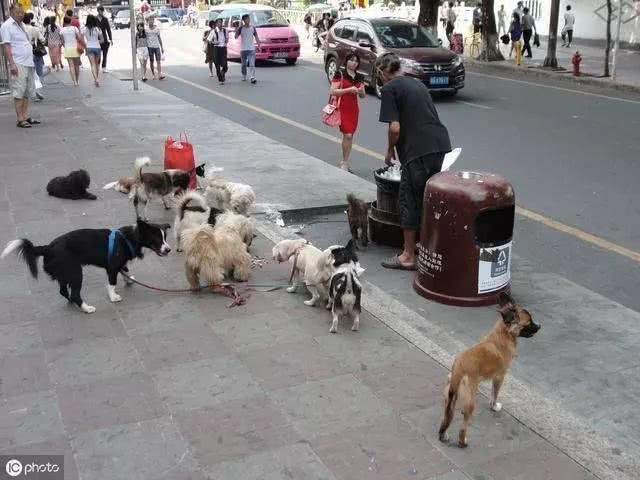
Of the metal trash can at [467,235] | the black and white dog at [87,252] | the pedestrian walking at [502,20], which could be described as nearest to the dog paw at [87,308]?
the black and white dog at [87,252]

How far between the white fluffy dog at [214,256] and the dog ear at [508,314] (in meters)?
2.53

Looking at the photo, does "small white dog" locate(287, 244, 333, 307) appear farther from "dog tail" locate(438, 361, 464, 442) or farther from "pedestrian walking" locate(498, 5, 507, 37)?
"pedestrian walking" locate(498, 5, 507, 37)

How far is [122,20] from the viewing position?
4959 cm

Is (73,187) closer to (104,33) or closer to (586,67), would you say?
(104,33)

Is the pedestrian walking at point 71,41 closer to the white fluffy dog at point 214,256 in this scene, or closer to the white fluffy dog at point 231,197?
the white fluffy dog at point 231,197

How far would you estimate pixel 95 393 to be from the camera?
425 centimetres

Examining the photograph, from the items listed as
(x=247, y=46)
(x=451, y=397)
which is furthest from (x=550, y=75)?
(x=451, y=397)

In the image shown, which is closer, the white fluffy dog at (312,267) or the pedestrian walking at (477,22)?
the white fluffy dog at (312,267)

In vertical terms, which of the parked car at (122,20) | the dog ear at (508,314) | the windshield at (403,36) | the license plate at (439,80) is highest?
the parked car at (122,20)

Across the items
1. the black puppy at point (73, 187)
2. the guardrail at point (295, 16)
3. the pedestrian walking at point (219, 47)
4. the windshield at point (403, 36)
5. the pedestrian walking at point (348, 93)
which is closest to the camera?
the black puppy at point (73, 187)

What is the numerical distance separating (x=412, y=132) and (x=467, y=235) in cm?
129

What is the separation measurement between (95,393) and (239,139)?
865 centimetres

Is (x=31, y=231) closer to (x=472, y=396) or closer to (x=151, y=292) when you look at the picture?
(x=151, y=292)

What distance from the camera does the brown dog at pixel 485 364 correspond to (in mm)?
3754
